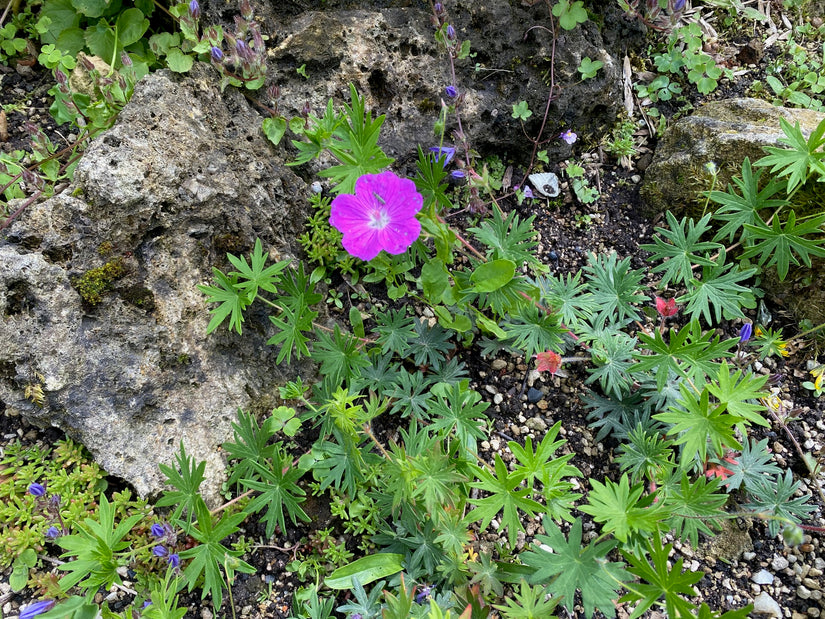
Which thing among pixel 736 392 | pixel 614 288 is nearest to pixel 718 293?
pixel 614 288

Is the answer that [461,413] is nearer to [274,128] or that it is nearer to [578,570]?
[578,570]

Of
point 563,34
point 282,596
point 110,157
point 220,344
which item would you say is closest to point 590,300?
point 563,34

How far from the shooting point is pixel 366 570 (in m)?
2.47

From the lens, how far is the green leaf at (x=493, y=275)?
2342 millimetres

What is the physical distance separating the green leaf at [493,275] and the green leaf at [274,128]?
117 centimetres

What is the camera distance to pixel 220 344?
2668mm

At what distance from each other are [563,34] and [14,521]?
3441 millimetres

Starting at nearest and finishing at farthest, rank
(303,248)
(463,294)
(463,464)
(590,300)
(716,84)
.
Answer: (463,464)
(463,294)
(590,300)
(303,248)
(716,84)

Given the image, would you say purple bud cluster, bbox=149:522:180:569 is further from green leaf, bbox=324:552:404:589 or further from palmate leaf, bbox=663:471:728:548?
palmate leaf, bbox=663:471:728:548

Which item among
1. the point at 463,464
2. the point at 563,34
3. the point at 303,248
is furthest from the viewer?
the point at 563,34

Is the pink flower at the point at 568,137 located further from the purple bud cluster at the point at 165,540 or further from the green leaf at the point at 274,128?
the purple bud cluster at the point at 165,540

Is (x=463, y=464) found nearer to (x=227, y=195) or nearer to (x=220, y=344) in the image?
(x=220, y=344)

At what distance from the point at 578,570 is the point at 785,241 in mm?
1682

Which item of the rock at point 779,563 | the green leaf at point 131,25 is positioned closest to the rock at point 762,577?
the rock at point 779,563
